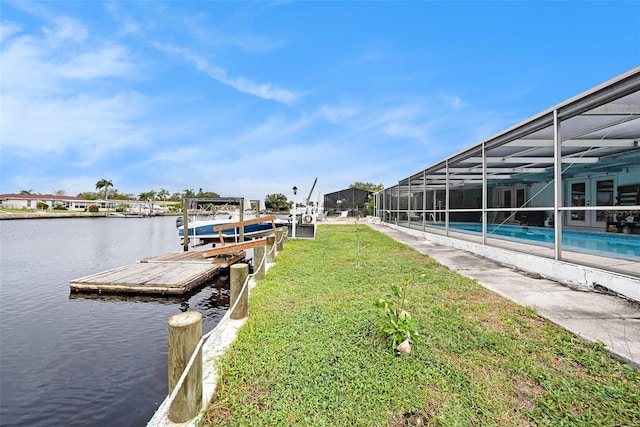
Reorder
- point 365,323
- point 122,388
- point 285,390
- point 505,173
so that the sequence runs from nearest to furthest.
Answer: point 285,390
point 365,323
point 122,388
point 505,173

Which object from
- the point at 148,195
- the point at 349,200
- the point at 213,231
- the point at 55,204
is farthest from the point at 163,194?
the point at 213,231

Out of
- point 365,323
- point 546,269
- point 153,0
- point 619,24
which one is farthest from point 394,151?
point 365,323

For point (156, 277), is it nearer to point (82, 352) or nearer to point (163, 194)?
point (82, 352)

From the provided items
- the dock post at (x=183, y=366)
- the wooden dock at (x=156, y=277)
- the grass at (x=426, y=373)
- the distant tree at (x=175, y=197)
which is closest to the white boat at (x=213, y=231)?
the wooden dock at (x=156, y=277)

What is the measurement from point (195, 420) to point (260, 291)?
2978mm

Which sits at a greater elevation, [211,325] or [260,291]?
[260,291]

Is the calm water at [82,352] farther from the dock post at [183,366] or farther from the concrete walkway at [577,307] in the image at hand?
the concrete walkway at [577,307]

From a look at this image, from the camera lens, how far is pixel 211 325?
555cm

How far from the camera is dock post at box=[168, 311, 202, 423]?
1942 millimetres

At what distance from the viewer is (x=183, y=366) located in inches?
77.2

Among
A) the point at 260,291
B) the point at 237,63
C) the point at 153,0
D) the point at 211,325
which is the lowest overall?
the point at 211,325

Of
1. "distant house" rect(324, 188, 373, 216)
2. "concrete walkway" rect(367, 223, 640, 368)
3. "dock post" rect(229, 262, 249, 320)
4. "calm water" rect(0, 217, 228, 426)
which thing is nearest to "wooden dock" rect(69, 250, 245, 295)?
"calm water" rect(0, 217, 228, 426)

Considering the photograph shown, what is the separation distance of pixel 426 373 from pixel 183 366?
1.76 m

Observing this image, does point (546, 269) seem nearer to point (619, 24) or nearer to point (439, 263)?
point (439, 263)
